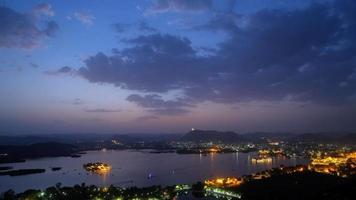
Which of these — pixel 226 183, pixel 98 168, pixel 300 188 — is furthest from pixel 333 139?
pixel 300 188

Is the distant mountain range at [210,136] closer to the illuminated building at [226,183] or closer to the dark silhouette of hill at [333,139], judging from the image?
the dark silhouette of hill at [333,139]

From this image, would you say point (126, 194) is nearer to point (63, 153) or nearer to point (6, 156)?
point (6, 156)

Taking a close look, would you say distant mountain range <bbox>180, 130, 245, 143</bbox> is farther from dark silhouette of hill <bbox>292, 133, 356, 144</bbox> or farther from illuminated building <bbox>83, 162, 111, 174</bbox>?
illuminated building <bbox>83, 162, 111, 174</bbox>

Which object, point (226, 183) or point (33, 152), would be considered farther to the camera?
point (33, 152)

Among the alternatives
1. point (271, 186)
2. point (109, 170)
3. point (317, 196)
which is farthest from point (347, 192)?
point (109, 170)

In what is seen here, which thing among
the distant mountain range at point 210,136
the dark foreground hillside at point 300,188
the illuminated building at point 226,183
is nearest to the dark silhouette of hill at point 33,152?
the illuminated building at point 226,183

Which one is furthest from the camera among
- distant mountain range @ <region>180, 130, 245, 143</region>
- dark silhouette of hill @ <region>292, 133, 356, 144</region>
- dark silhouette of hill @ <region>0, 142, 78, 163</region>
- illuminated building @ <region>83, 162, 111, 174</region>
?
distant mountain range @ <region>180, 130, 245, 143</region>

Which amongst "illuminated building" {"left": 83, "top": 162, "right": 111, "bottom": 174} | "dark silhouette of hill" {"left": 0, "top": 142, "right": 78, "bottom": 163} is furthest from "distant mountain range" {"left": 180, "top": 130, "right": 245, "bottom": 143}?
"illuminated building" {"left": 83, "top": 162, "right": 111, "bottom": 174}

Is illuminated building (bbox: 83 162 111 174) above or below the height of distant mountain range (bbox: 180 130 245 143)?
below

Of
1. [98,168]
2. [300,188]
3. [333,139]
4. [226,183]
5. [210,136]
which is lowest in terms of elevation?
[98,168]

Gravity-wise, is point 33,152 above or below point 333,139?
below

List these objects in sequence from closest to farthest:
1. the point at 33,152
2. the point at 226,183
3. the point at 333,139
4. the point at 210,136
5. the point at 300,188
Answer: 1. the point at 300,188
2. the point at 226,183
3. the point at 33,152
4. the point at 333,139
5. the point at 210,136

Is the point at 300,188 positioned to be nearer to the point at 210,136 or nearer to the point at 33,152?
the point at 33,152
